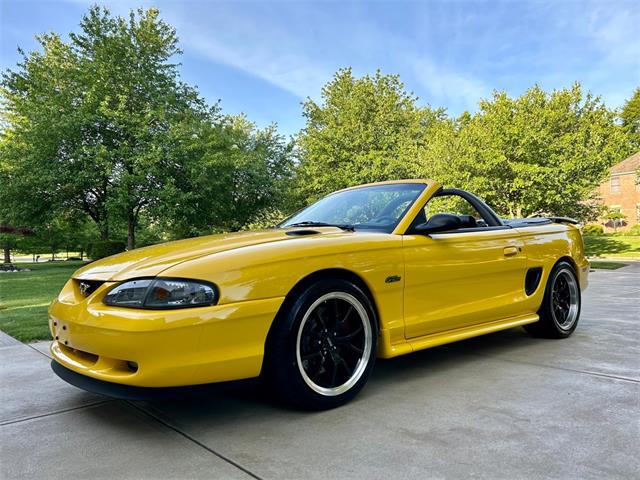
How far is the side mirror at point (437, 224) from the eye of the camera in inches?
134

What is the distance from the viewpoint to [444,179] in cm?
1995

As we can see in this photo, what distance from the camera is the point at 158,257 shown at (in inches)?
109

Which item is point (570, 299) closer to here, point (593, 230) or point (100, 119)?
point (100, 119)

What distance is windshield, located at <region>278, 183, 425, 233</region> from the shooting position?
3596 millimetres

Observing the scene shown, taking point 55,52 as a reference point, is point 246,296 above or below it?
below

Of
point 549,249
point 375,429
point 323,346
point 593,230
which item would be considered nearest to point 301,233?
point 323,346

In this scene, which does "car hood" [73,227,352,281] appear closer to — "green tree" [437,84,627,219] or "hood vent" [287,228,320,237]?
"hood vent" [287,228,320,237]

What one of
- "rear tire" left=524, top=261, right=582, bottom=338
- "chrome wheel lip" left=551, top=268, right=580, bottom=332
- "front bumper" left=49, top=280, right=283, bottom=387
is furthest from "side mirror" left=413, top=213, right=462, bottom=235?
"chrome wheel lip" left=551, top=268, right=580, bottom=332

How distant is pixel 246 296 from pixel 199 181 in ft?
59.3

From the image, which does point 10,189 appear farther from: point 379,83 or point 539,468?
point 539,468

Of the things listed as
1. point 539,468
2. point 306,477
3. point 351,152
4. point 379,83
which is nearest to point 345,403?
point 306,477

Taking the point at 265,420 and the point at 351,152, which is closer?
the point at 265,420

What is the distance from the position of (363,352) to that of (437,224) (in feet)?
3.49

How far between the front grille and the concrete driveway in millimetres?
718
